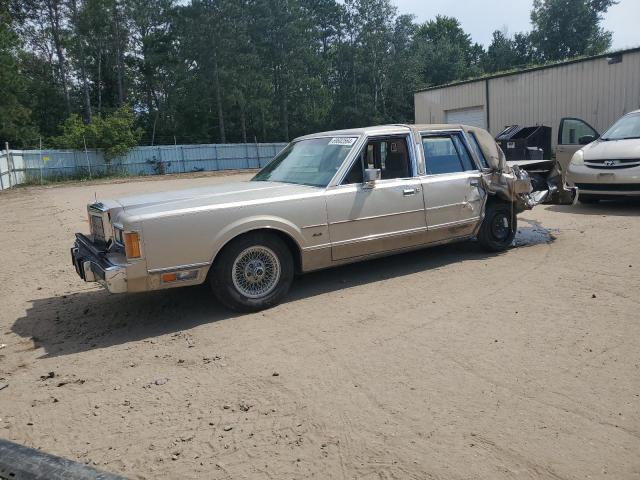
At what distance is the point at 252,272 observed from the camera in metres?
5.13

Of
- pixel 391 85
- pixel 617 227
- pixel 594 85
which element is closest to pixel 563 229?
pixel 617 227

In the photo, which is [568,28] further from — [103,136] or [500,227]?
[500,227]

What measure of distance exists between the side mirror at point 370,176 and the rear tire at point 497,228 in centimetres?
204

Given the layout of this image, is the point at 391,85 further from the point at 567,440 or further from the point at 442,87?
the point at 567,440

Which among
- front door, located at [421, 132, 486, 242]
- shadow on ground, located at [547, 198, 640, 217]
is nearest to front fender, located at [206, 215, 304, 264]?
front door, located at [421, 132, 486, 242]

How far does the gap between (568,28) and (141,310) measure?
65627mm

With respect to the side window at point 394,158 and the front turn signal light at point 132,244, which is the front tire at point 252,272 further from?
the side window at point 394,158

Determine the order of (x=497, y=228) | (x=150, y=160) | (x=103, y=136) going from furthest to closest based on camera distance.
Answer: (x=150, y=160)
(x=103, y=136)
(x=497, y=228)

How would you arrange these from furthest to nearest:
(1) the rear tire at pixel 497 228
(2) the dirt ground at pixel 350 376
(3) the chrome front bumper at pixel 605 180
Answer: (3) the chrome front bumper at pixel 605 180 < (1) the rear tire at pixel 497 228 < (2) the dirt ground at pixel 350 376

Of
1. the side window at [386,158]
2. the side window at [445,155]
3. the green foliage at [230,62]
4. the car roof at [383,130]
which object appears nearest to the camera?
the side window at [386,158]

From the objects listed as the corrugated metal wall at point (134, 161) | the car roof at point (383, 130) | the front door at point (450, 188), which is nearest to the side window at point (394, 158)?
the car roof at point (383, 130)

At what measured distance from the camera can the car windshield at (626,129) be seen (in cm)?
1020

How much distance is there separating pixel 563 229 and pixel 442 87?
1995 cm

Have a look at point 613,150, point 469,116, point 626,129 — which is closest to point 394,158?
point 613,150
